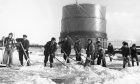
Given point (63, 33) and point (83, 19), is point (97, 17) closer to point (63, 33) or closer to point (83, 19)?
point (83, 19)

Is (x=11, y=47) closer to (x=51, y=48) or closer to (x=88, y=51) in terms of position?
(x=51, y=48)

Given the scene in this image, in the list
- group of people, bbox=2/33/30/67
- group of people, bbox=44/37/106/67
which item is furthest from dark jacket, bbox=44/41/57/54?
group of people, bbox=2/33/30/67

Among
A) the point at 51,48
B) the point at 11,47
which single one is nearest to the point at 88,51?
the point at 51,48

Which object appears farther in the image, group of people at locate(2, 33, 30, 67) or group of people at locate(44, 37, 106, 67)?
group of people at locate(44, 37, 106, 67)

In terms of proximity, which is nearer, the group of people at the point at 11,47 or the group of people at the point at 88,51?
the group of people at the point at 11,47

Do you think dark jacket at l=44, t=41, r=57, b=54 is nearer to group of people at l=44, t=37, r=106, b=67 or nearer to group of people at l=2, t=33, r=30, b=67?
group of people at l=44, t=37, r=106, b=67

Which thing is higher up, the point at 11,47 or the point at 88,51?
the point at 11,47

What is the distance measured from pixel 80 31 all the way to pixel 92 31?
1.12m

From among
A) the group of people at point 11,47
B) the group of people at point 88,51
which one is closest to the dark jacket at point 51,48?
the group of people at point 88,51

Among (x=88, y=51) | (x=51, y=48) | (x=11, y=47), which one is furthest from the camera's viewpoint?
(x=88, y=51)

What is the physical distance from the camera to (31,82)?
650 centimetres

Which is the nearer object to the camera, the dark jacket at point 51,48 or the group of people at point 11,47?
the group of people at point 11,47

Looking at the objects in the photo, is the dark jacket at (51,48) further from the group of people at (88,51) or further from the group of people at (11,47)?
the group of people at (11,47)

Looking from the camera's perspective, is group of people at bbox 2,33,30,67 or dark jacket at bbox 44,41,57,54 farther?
dark jacket at bbox 44,41,57,54
